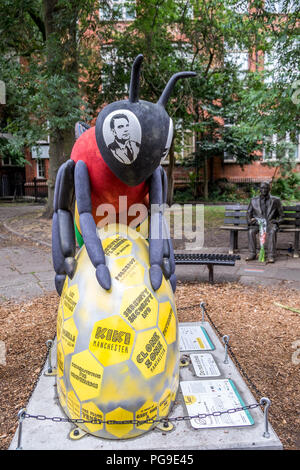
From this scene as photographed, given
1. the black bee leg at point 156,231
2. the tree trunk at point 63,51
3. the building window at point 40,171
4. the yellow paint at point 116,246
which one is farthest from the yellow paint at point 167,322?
the building window at point 40,171

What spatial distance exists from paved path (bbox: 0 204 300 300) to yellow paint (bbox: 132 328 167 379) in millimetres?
4076

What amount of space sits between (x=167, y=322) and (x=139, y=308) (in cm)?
28

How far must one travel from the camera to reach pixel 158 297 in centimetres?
280

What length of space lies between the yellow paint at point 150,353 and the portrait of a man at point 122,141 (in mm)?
1215

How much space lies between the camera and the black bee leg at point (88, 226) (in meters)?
2.65

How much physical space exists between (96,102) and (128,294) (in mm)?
13057

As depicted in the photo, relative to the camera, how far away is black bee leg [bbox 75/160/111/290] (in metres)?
2.65

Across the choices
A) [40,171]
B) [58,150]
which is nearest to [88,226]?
[58,150]

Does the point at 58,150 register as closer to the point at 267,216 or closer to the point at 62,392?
the point at 267,216

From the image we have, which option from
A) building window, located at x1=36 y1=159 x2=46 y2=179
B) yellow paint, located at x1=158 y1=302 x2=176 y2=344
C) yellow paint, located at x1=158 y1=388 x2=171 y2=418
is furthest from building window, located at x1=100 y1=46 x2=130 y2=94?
building window, located at x1=36 y1=159 x2=46 y2=179

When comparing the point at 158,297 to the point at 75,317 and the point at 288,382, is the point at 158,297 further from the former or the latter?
the point at 288,382

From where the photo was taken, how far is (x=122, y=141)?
2520mm

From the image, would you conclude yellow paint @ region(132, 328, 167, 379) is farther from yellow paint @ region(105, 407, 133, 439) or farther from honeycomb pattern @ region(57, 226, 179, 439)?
yellow paint @ region(105, 407, 133, 439)
